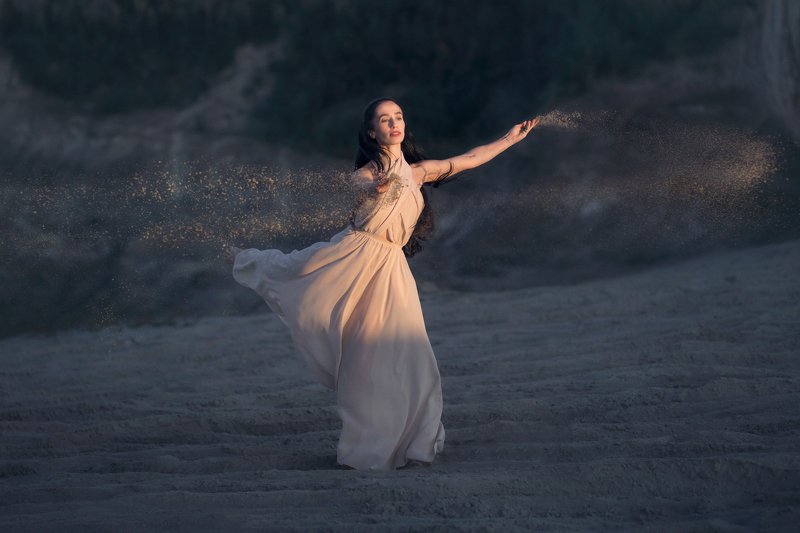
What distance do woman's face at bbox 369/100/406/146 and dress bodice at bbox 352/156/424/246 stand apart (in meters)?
0.09

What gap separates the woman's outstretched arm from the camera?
4.17m

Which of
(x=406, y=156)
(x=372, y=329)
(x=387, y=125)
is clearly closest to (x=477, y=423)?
(x=372, y=329)

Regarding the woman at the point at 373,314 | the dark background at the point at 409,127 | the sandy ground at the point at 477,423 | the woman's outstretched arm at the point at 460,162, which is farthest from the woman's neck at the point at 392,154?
the dark background at the point at 409,127

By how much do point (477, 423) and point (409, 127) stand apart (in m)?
5.14

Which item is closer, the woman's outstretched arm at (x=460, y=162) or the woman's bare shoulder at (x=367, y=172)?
the woman's bare shoulder at (x=367, y=172)

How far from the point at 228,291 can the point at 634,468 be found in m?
5.24


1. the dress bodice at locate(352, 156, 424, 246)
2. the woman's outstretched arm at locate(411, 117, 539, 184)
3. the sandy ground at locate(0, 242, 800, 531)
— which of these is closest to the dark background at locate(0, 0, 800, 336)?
the sandy ground at locate(0, 242, 800, 531)

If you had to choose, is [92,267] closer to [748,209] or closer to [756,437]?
[748,209]

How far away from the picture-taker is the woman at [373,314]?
3.87m

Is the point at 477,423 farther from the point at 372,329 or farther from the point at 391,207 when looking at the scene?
the point at 391,207

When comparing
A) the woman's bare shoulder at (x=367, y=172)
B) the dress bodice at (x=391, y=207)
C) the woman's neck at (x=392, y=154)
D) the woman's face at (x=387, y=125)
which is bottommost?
the dress bodice at (x=391, y=207)

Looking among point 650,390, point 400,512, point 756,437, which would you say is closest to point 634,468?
point 756,437

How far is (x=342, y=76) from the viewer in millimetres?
Result: 10047

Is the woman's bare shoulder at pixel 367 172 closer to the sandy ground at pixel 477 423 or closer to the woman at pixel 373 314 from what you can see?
the woman at pixel 373 314
